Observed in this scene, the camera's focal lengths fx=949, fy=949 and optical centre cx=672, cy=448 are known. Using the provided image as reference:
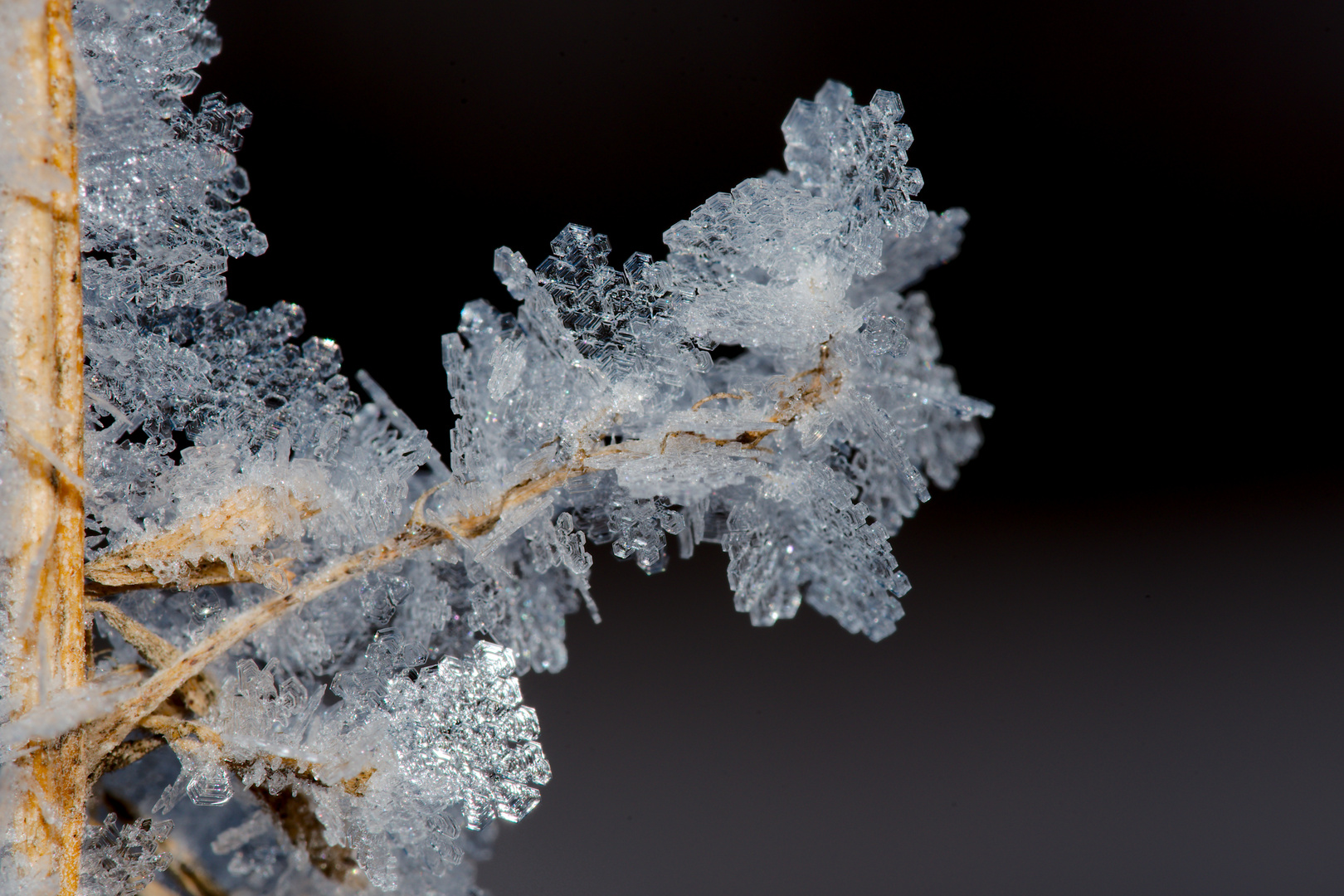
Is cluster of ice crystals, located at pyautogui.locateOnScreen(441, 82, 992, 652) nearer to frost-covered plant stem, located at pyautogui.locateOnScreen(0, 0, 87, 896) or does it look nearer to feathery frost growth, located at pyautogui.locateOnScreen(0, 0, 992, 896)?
feathery frost growth, located at pyautogui.locateOnScreen(0, 0, 992, 896)

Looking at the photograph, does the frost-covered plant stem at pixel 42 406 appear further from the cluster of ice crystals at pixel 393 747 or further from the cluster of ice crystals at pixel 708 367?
the cluster of ice crystals at pixel 708 367

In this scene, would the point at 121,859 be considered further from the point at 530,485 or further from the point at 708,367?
the point at 708,367

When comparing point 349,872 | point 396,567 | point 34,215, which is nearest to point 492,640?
point 396,567

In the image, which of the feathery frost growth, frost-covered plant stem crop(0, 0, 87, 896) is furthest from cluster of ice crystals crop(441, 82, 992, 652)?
frost-covered plant stem crop(0, 0, 87, 896)

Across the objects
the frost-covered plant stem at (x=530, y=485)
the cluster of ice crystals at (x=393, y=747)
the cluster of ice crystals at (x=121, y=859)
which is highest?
the frost-covered plant stem at (x=530, y=485)

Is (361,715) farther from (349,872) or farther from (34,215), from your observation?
(34,215)

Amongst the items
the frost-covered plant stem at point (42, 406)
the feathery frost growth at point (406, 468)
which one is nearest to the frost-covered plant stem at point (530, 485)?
the feathery frost growth at point (406, 468)

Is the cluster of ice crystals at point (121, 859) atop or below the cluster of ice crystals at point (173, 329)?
below
